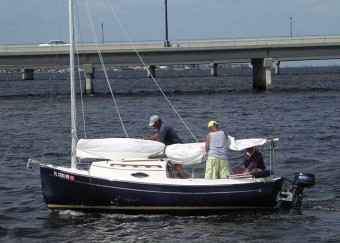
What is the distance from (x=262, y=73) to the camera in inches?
3329

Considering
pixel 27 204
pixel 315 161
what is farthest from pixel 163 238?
pixel 315 161

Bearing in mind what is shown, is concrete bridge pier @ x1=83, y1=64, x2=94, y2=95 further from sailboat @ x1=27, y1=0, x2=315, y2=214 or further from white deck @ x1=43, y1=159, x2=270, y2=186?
white deck @ x1=43, y1=159, x2=270, y2=186

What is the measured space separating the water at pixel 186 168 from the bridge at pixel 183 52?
8184mm

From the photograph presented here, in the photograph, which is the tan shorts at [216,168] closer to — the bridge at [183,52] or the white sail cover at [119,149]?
the white sail cover at [119,149]

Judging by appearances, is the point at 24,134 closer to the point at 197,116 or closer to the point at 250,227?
the point at 197,116

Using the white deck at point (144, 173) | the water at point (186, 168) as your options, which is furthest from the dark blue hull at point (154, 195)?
the water at point (186, 168)

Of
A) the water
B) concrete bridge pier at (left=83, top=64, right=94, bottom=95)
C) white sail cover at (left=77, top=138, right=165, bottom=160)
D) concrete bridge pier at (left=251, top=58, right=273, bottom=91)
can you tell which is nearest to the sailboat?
white sail cover at (left=77, top=138, right=165, bottom=160)

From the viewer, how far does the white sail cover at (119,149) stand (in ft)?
65.7

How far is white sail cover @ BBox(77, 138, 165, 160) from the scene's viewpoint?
2002 centimetres

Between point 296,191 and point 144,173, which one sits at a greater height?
point 144,173

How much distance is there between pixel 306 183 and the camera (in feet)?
66.1

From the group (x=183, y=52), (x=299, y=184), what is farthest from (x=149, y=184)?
(x=183, y=52)

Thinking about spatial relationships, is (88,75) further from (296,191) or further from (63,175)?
(296,191)

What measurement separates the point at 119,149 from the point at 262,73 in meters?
65.8
